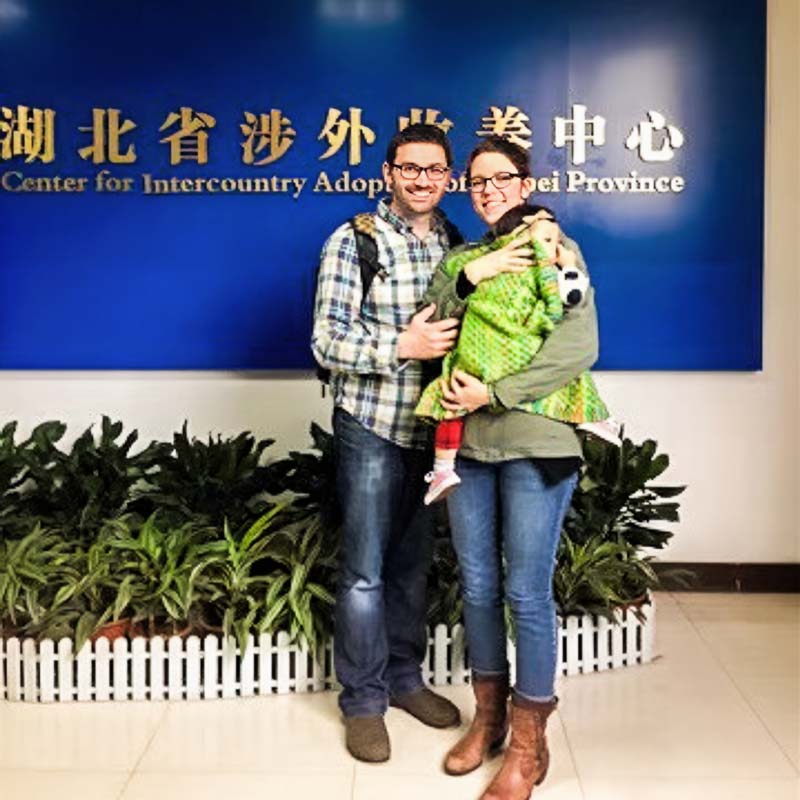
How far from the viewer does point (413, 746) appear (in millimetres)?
2607

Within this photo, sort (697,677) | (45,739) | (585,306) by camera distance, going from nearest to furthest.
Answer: (585,306)
(45,739)
(697,677)

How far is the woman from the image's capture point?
7.07 feet

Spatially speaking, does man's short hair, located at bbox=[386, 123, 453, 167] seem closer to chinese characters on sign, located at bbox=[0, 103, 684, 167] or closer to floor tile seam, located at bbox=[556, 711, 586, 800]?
chinese characters on sign, located at bbox=[0, 103, 684, 167]

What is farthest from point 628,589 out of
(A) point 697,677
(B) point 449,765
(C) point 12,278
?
(C) point 12,278

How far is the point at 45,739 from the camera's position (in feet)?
8.78

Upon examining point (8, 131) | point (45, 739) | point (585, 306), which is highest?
point (8, 131)

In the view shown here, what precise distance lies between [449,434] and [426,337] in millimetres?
240

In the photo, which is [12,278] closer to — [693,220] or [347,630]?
[347,630]

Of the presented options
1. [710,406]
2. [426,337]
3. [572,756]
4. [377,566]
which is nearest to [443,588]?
[377,566]

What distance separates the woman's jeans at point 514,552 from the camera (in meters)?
2.20

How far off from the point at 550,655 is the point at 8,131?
284 cm

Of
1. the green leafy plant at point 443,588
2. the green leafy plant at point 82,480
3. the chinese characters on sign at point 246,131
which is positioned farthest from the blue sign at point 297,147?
the green leafy plant at point 443,588

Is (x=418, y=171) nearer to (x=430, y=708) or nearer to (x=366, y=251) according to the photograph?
(x=366, y=251)

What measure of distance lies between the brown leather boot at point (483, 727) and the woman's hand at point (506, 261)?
0.98 m
